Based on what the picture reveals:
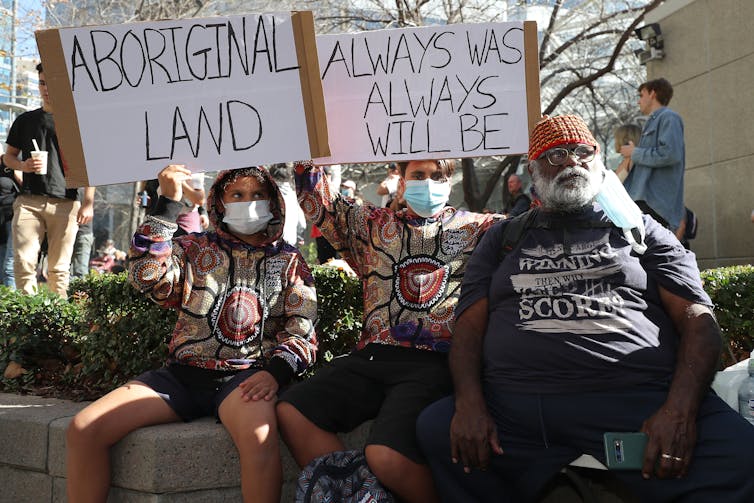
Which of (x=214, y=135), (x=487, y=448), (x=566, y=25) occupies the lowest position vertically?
(x=487, y=448)

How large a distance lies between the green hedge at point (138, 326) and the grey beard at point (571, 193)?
1.47m

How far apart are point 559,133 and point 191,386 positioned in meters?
2.00

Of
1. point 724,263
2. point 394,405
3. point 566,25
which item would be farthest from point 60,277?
point 566,25

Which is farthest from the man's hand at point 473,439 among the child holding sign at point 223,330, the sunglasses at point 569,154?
the sunglasses at point 569,154

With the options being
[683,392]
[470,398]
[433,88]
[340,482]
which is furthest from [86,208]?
[683,392]

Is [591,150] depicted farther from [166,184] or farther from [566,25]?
[566,25]

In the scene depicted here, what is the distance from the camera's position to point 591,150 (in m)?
3.41

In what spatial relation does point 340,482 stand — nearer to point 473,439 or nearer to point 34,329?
point 473,439

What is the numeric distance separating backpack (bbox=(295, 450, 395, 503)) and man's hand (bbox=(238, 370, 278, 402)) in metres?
0.40

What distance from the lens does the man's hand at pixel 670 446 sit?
2.83 metres

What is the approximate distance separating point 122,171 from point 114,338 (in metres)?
1.08

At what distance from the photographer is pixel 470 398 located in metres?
3.21

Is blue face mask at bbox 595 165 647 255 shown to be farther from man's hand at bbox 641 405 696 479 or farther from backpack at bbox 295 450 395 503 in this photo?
backpack at bbox 295 450 395 503

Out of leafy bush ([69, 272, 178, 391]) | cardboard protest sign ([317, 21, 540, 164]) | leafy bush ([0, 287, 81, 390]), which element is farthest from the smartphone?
leafy bush ([0, 287, 81, 390])
